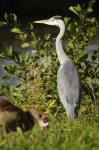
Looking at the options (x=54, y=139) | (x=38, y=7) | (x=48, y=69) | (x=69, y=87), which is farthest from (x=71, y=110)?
(x=38, y=7)

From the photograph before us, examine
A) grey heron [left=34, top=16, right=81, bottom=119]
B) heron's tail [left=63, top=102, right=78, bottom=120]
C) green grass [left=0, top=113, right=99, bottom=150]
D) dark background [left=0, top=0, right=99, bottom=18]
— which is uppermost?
green grass [left=0, top=113, right=99, bottom=150]

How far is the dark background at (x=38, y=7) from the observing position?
33188mm

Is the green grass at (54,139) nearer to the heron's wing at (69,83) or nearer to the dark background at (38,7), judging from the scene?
the heron's wing at (69,83)

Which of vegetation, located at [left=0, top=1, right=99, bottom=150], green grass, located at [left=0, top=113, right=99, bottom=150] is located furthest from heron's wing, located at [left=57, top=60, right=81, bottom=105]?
green grass, located at [left=0, top=113, right=99, bottom=150]

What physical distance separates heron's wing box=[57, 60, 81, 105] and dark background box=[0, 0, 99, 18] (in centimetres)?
2378

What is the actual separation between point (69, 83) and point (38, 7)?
27.7 meters

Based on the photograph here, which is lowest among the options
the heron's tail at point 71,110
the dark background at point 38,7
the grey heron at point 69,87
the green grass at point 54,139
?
the dark background at point 38,7

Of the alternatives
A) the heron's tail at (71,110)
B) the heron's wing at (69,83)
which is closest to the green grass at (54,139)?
the heron's tail at (71,110)

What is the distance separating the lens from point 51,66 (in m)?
8.81

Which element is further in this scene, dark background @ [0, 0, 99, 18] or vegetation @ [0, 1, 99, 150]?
dark background @ [0, 0, 99, 18]

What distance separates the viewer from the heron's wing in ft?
26.2

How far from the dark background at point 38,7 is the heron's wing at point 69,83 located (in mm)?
23781

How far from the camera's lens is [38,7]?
117 ft

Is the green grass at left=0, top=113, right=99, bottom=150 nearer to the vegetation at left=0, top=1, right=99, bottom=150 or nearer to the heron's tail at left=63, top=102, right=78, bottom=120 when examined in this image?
A: the heron's tail at left=63, top=102, right=78, bottom=120
